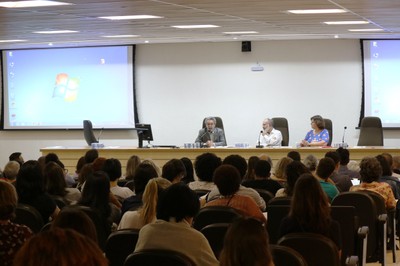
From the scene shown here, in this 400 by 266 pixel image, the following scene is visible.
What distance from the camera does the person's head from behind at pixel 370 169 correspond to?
738 cm

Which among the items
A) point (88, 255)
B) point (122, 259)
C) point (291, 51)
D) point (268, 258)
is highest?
point (291, 51)

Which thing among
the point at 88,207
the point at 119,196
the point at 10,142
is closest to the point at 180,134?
the point at 10,142

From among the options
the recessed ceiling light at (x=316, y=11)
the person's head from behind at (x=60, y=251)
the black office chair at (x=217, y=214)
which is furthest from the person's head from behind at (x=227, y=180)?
the recessed ceiling light at (x=316, y=11)

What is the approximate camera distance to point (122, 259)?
4629 millimetres

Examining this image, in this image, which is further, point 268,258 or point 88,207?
point 88,207

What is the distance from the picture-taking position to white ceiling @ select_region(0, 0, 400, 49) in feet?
29.1

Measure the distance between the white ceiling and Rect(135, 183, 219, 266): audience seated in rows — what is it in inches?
169

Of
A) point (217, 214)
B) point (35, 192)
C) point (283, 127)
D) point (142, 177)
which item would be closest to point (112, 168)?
point (142, 177)

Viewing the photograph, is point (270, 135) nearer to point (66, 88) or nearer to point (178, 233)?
point (66, 88)

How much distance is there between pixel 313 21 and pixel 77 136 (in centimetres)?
780

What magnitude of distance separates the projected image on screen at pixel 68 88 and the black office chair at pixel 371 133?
5.27 m

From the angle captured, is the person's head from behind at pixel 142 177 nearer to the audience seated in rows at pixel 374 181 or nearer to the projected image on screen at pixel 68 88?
the audience seated in rows at pixel 374 181

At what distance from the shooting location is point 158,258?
3.76 meters

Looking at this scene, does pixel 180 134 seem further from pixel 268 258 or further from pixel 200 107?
pixel 268 258
